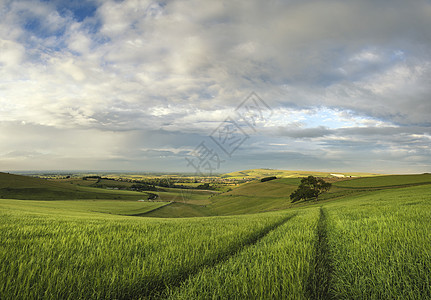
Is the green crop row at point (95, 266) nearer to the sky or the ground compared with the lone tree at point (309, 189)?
nearer to the sky

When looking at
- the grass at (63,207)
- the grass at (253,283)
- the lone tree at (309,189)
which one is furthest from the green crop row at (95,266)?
the lone tree at (309,189)

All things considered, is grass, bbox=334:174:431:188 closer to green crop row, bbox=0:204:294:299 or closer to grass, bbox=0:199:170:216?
grass, bbox=0:199:170:216

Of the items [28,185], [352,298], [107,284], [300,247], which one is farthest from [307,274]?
[28,185]

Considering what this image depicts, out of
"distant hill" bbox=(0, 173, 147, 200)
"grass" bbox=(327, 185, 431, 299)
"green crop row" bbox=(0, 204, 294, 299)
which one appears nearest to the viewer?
"grass" bbox=(327, 185, 431, 299)

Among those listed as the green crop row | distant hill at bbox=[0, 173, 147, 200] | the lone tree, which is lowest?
distant hill at bbox=[0, 173, 147, 200]

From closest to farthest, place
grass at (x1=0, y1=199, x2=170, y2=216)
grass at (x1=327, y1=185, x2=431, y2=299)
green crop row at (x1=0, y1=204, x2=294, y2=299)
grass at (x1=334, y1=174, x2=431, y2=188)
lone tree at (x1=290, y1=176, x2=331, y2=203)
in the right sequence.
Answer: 1. grass at (x1=327, y1=185, x2=431, y2=299)
2. green crop row at (x1=0, y1=204, x2=294, y2=299)
3. grass at (x1=0, y1=199, x2=170, y2=216)
4. lone tree at (x1=290, y1=176, x2=331, y2=203)
5. grass at (x1=334, y1=174, x2=431, y2=188)

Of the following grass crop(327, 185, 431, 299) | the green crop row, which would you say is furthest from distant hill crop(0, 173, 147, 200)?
grass crop(327, 185, 431, 299)

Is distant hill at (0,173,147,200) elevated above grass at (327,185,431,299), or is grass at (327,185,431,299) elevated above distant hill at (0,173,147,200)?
grass at (327,185,431,299)

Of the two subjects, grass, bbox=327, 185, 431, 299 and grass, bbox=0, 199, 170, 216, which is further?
grass, bbox=0, 199, 170, 216

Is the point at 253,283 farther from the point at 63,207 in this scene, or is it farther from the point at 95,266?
the point at 63,207

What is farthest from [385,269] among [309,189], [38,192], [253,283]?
[38,192]

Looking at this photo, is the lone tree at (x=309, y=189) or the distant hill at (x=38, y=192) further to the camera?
the distant hill at (x=38, y=192)

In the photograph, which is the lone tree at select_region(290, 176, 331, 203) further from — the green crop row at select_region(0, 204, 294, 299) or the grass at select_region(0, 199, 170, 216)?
the green crop row at select_region(0, 204, 294, 299)

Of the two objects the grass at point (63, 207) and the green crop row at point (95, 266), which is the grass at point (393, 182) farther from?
the green crop row at point (95, 266)
